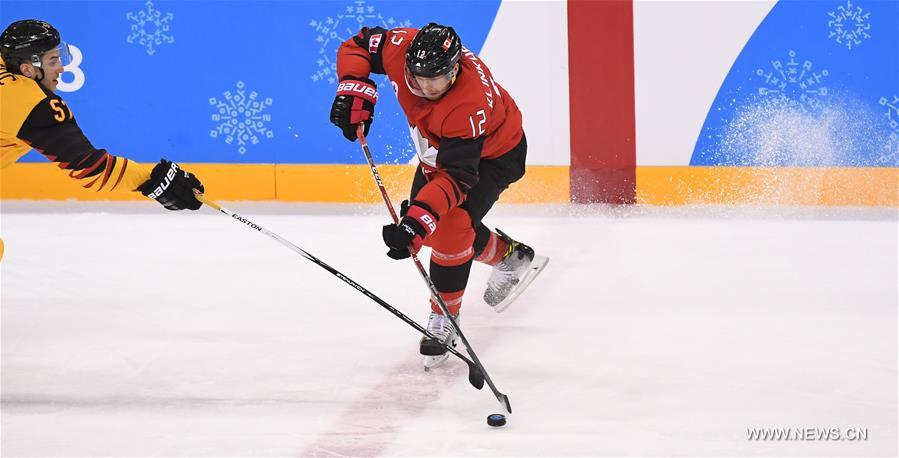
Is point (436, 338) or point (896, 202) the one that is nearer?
point (436, 338)

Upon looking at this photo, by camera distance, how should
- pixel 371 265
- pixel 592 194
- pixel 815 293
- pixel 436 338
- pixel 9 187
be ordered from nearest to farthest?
pixel 436 338 < pixel 815 293 < pixel 371 265 < pixel 592 194 < pixel 9 187

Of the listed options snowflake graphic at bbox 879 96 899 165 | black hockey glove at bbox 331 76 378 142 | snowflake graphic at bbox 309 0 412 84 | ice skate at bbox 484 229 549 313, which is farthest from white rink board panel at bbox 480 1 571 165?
black hockey glove at bbox 331 76 378 142

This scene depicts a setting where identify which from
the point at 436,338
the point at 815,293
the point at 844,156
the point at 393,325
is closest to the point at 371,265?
the point at 393,325

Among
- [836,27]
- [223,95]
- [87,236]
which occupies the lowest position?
[87,236]

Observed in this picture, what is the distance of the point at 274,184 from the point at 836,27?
2.54 metres

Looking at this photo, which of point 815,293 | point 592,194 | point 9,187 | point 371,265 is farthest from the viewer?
point 9,187

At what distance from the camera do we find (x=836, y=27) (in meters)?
4.66

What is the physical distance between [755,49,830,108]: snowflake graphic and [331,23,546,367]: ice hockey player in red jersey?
180 centimetres

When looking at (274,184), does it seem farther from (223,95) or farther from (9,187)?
(9,187)

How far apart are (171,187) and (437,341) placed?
2.54ft

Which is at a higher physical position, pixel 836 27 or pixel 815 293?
pixel 836 27

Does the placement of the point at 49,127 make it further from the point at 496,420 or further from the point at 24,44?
the point at 496,420

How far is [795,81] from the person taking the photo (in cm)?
471
